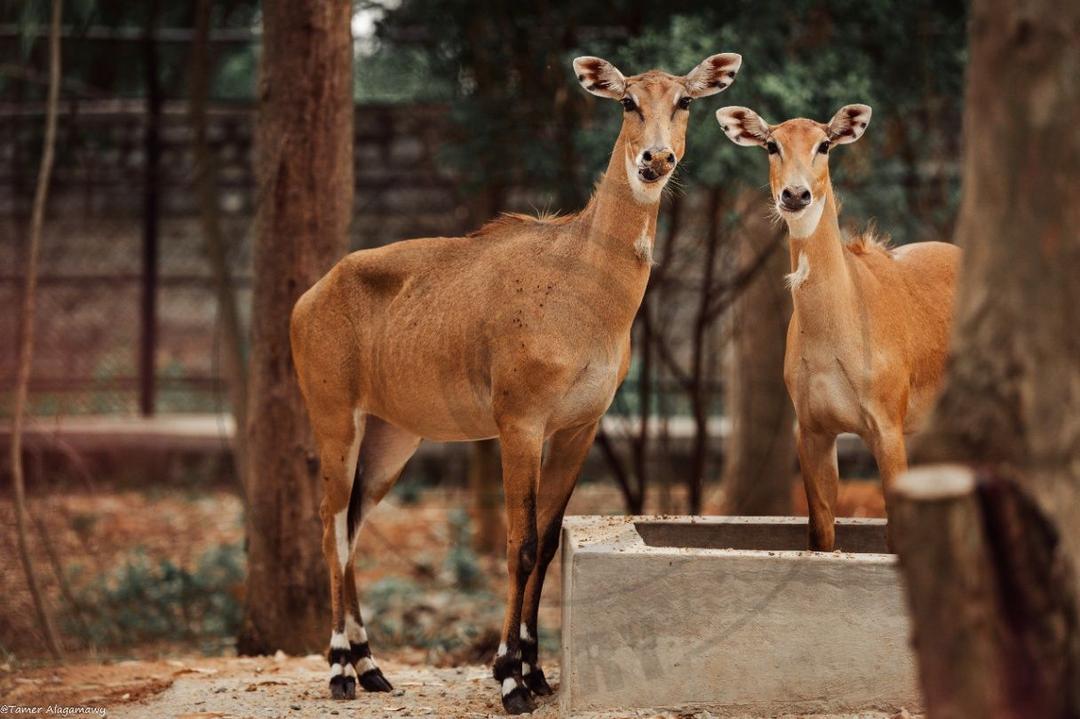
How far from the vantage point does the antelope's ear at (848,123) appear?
5.72m

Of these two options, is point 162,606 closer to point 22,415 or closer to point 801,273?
point 22,415

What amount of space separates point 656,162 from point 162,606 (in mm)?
5129

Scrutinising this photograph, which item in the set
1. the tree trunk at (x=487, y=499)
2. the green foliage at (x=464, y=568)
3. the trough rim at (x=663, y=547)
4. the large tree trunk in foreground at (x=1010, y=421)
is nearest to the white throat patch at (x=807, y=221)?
the trough rim at (x=663, y=547)

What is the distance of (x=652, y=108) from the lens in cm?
550

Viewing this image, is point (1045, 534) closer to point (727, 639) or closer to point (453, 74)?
point (727, 639)

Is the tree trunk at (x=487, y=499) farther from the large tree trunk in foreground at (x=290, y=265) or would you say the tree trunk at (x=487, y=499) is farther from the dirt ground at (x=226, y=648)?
the large tree trunk in foreground at (x=290, y=265)

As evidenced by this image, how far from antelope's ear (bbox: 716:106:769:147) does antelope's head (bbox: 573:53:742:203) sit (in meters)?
0.12

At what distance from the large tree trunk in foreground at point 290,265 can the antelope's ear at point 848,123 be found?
2913mm

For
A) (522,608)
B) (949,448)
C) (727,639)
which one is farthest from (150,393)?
(949,448)

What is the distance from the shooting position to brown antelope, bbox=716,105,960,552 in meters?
5.45

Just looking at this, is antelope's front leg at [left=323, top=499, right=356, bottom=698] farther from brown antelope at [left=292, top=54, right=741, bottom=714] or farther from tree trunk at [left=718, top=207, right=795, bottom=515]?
tree trunk at [left=718, top=207, right=795, bottom=515]

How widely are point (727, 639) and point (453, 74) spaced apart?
6.40 metres

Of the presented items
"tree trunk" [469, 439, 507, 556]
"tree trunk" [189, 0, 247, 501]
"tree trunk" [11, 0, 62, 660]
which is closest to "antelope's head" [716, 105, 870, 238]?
"tree trunk" [11, 0, 62, 660]

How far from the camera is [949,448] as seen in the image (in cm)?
311
